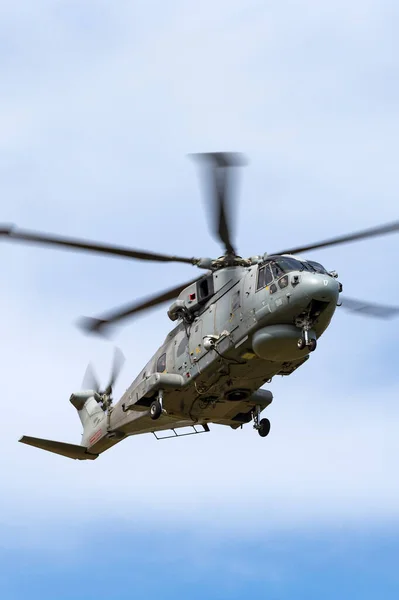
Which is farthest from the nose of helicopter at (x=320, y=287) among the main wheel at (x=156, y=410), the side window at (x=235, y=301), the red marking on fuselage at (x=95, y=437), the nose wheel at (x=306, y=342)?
the red marking on fuselage at (x=95, y=437)

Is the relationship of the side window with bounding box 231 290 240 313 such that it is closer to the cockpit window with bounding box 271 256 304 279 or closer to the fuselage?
the fuselage

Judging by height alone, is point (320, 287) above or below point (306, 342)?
above

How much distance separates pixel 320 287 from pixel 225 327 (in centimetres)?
349

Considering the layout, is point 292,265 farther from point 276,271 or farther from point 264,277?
point 264,277

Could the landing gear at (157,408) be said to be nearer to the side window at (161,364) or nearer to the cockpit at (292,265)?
the side window at (161,364)

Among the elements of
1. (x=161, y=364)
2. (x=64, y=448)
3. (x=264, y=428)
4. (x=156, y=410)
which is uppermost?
(x=161, y=364)

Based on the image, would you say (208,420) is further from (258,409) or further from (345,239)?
(345,239)

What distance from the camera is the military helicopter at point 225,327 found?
29906 mm

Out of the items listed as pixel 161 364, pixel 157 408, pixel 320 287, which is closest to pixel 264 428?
→ pixel 157 408

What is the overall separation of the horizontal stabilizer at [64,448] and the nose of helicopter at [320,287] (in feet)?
43.5

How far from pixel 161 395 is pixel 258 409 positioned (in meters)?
3.36

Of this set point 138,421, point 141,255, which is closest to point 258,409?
point 138,421

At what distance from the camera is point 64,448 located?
39.4 metres

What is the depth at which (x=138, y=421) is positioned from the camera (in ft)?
118
